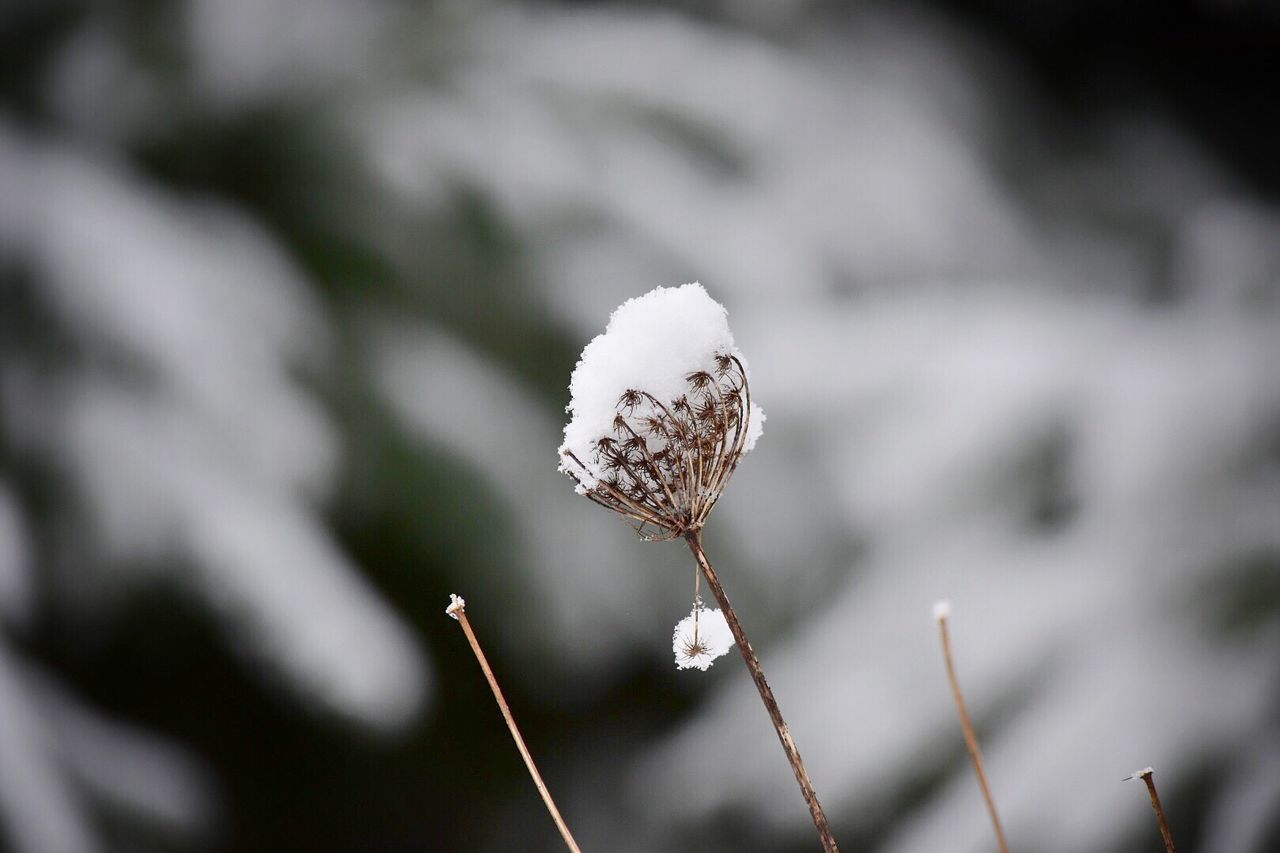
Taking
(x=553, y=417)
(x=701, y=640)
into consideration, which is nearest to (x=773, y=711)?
(x=701, y=640)

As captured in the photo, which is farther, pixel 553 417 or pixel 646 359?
pixel 553 417

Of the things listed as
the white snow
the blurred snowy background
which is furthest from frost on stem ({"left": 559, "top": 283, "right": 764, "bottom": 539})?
the blurred snowy background

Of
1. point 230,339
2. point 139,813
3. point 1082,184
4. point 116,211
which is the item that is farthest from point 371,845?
point 1082,184

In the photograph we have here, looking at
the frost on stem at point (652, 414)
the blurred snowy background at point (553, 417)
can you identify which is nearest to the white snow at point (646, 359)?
the frost on stem at point (652, 414)

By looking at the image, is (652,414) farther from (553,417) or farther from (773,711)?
(553,417)

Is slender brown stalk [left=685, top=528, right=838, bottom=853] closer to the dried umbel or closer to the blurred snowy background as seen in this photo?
the dried umbel

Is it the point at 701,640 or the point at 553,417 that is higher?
the point at 553,417

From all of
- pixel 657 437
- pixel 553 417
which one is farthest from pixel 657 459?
pixel 553 417

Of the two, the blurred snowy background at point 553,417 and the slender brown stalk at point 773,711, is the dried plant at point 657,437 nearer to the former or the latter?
the slender brown stalk at point 773,711
